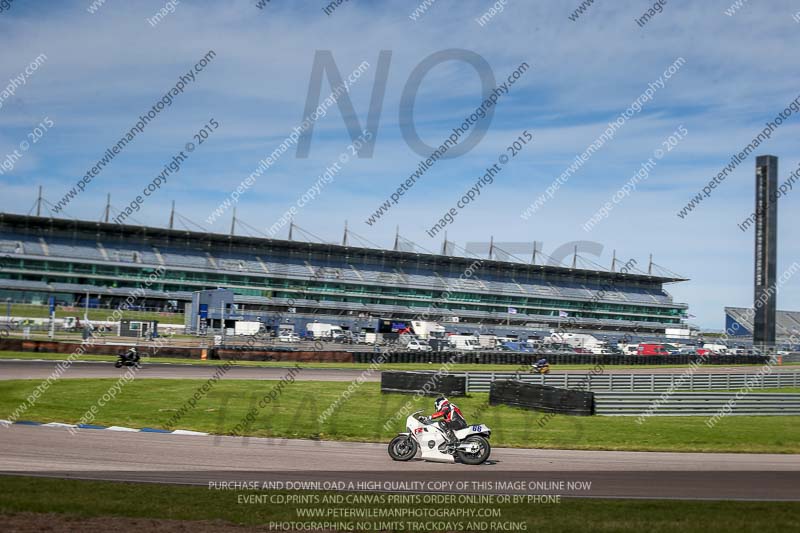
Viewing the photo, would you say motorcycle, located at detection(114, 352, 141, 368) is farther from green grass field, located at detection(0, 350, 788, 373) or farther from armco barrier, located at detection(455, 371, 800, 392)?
armco barrier, located at detection(455, 371, 800, 392)

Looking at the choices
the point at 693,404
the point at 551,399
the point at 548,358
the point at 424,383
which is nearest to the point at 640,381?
the point at 693,404

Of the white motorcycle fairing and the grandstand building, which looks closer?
the white motorcycle fairing

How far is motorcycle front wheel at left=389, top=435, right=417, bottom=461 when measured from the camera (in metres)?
15.0

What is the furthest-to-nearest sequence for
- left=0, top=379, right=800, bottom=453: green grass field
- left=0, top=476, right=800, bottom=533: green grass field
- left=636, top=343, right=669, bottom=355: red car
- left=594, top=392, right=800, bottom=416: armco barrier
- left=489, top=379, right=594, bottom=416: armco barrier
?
left=636, top=343, right=669, bottom=355: red car < left=594, top=392, right=800, bottom=416: armco barrier < left=489, top=379, right=594, bottom=416: armco barrier < left=0, top=379, right=800, bottom=453: green grass field < left=0, top=476, right=800, bottom=533: green grass field

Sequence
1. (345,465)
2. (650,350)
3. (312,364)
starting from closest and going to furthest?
Answer: (345,465) → (312,364) → (650,350)

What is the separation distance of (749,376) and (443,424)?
25.9 meters

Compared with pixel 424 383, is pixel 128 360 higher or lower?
lower

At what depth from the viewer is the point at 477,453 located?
590 inches

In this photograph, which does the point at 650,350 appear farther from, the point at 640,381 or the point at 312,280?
the point at 312,280

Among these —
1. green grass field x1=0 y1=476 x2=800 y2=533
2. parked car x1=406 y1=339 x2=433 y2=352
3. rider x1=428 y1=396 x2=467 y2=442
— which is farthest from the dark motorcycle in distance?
parked car x1=406 y1=339 x2=433 y2=352

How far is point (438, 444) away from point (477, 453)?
0.82 meters

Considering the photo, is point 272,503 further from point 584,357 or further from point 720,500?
point 584,357

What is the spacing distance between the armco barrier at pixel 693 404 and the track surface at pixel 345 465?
6.67 meters

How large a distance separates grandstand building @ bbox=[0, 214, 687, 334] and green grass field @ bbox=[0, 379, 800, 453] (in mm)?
39835
